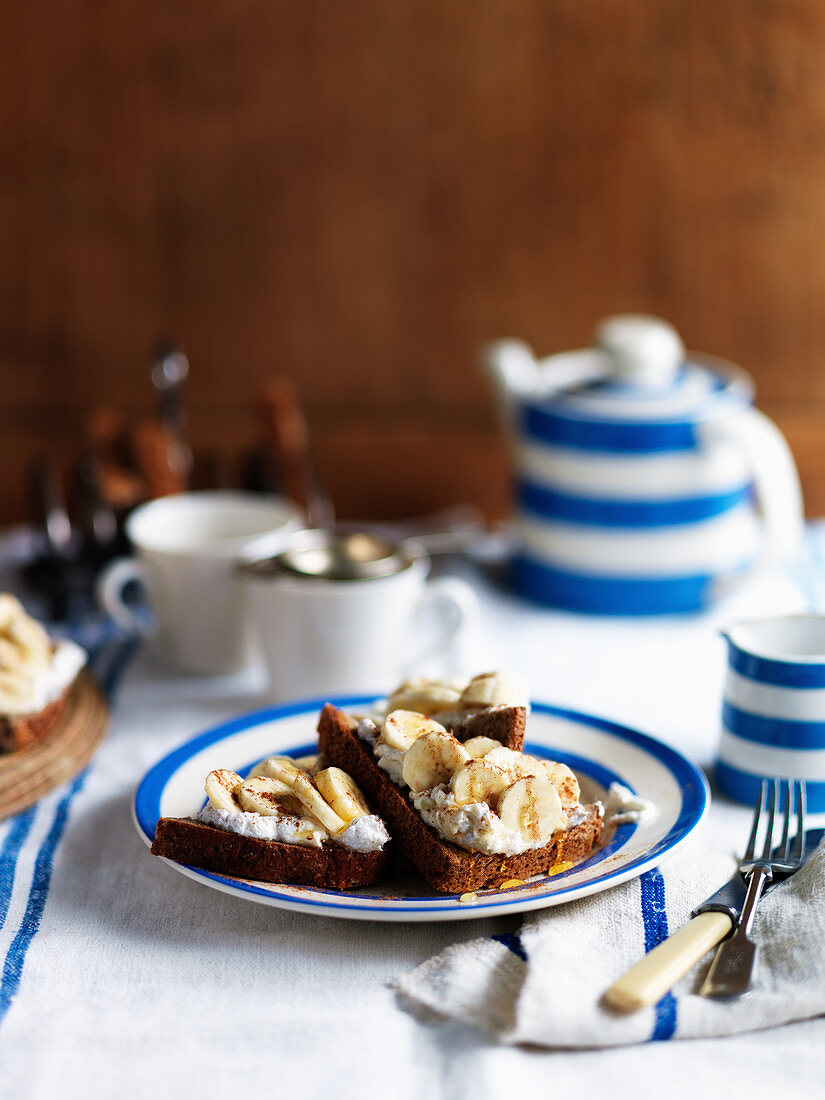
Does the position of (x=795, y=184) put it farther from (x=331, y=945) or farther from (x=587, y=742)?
(x=331, y=945)

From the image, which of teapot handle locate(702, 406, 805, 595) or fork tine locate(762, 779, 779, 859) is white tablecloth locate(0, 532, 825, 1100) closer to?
fork tine locate(762, 779, 779, 859)

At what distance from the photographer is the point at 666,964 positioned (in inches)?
19.1

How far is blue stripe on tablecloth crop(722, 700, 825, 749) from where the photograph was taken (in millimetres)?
638

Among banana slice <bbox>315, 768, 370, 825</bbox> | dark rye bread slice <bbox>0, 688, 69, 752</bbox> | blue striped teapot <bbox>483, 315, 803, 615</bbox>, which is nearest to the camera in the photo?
banana slice <bbox>315, 768, 370, 825</bbox>

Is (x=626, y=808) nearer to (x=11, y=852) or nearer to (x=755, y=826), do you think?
(x=755, y=826)

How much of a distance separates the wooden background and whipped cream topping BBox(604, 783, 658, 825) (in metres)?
0.70

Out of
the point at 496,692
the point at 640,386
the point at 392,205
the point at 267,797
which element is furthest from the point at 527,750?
the point at 392,205

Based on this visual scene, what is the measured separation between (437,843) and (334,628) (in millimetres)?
272

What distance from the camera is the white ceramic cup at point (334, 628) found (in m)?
0.78

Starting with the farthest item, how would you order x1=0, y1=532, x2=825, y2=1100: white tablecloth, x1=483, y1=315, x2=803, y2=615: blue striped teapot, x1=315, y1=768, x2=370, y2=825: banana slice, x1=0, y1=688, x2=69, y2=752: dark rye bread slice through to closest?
1. x1=483, y1=315, x2=803, y2=615: blue striped teapot
2. x1=0, y1=688, x2=69, y2=752: dark rye bread slice
3. x1=315, y1=768, x2=370, y2=825: banana slice
4. x1=0, y1=532, x2=825, y2=1100: white tablecloth

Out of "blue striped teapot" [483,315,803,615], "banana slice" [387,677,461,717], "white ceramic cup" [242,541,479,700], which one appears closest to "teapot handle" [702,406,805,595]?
"blue striped teapot" [483,315,803,615]

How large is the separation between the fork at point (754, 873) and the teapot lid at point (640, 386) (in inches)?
15.9

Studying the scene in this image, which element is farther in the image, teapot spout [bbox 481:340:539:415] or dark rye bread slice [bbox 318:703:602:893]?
teapot spout [bbox 481:340:539:415]

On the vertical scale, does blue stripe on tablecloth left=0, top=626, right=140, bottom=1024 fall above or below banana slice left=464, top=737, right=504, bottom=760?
below
